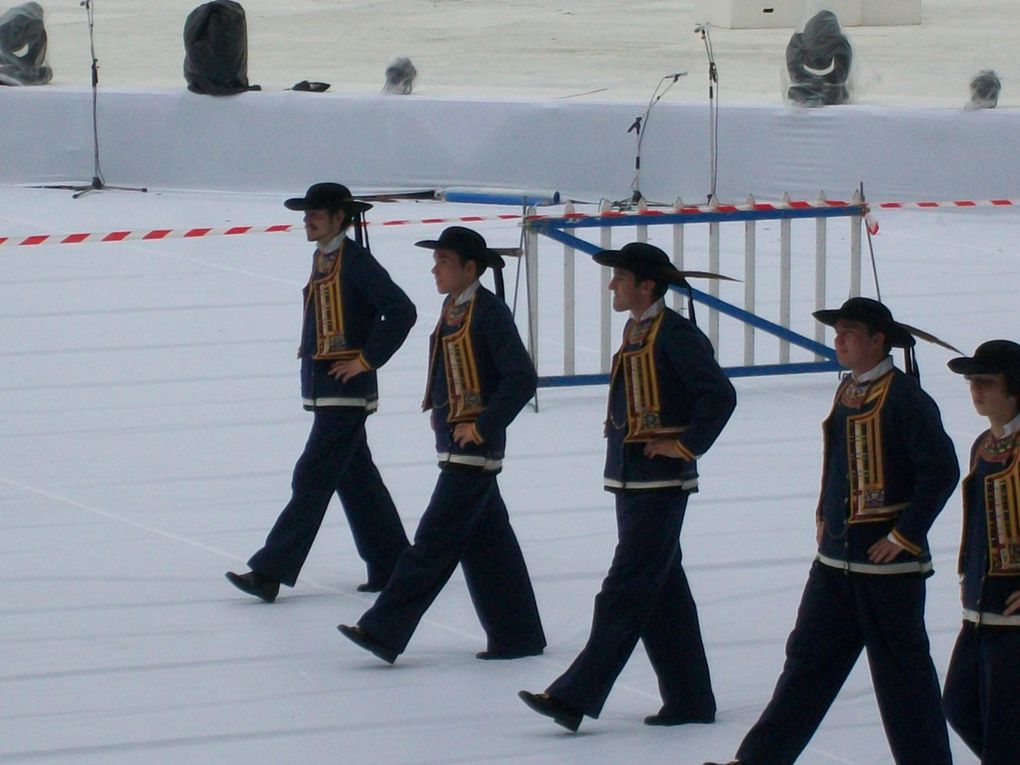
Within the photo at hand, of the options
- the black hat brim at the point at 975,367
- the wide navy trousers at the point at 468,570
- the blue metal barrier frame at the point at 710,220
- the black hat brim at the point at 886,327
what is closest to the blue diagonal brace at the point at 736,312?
the blue metal barrier frame at the point at 710,220

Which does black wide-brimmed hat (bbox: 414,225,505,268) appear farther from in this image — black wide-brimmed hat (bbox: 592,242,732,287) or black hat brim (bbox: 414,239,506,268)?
black wide-brimmed hat (bbox: 592,242,732,287)

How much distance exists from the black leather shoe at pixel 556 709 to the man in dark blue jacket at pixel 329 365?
58.7 inches

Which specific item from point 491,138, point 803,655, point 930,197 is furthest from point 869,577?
point 491,138

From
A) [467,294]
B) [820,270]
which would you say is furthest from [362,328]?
[820,270]

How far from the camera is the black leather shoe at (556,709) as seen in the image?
17.0 ft

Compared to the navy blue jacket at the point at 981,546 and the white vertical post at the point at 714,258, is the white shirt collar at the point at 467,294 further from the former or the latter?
the white vertical post at the point at 714,258

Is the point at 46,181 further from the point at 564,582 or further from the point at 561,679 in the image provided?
the point at 561,679

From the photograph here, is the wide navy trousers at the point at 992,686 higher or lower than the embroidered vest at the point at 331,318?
lower

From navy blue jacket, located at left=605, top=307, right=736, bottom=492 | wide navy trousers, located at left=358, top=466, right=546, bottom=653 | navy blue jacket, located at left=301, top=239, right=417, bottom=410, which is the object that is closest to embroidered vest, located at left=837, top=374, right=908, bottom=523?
navy blue jacket, located at left=605, top=307, right=736, bottom=492

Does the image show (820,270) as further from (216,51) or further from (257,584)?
(216,51)

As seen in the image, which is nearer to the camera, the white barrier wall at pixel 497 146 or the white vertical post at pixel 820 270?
the white vertical post at pixel 820 270

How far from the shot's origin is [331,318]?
6418 millimetres

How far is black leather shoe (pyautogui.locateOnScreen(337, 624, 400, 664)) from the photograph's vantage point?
5.76 meters

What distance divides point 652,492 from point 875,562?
84 cm
